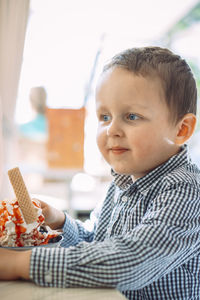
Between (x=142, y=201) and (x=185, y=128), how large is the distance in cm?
22

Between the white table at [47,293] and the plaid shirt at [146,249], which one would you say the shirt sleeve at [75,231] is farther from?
the white table at [47,293]

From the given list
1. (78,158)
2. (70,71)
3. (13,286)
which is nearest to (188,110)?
(13,286)

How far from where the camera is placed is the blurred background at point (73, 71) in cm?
254

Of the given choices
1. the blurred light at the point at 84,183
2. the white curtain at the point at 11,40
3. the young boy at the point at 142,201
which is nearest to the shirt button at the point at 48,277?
the young boy at the point at 142,201

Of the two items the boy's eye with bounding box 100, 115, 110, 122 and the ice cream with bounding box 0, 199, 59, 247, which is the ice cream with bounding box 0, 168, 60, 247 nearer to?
the ice cream with bounding box 0, 199, 59, 247

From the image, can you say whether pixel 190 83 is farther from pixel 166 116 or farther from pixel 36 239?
pixel 36 239

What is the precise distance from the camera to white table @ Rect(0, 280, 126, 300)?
0.50 metres

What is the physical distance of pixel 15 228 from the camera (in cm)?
61

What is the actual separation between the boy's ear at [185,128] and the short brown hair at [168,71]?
16 millimetres

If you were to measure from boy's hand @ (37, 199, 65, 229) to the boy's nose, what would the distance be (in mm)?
262

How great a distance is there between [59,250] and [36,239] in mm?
80

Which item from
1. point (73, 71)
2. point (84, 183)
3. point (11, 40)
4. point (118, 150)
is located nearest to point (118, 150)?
point (118, 150)

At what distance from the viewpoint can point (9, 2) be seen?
71.2 inches

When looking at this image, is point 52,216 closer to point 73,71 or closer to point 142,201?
point 142,201
